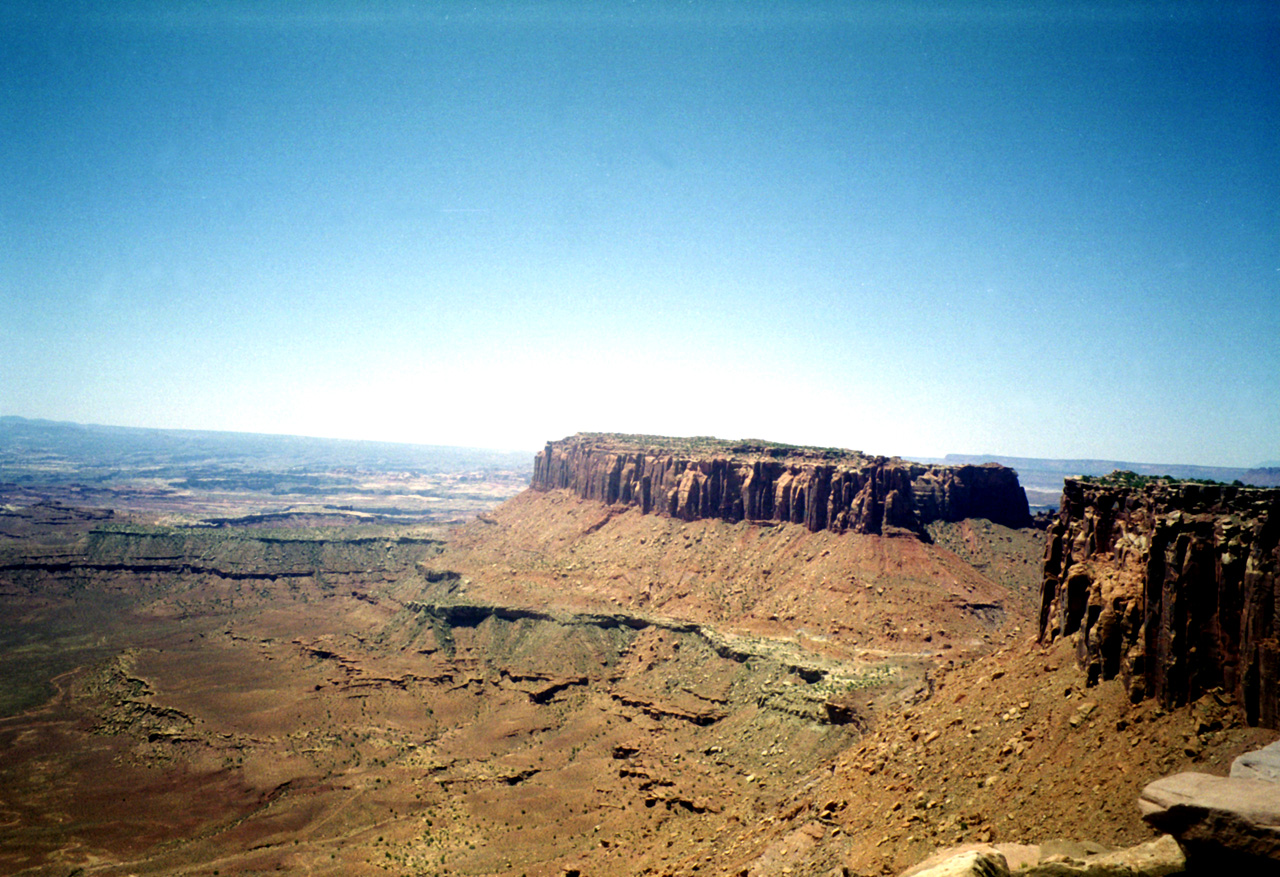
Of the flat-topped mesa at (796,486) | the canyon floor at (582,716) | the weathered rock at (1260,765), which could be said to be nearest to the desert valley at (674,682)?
the canyon floor at (582,716)

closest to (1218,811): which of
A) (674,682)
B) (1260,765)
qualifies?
(1260,765)

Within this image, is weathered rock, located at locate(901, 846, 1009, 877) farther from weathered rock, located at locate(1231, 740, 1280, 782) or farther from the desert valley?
weathered rock, located at locate(1231, 740, 1280, 782)

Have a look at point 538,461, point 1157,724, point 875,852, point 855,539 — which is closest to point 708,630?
point 855,539

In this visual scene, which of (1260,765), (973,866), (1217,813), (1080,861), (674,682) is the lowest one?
(674,682)

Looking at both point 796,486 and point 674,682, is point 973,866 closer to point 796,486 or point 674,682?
point 674,682

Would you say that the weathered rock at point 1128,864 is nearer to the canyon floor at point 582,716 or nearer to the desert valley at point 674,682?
the desert valley at point 674,682
